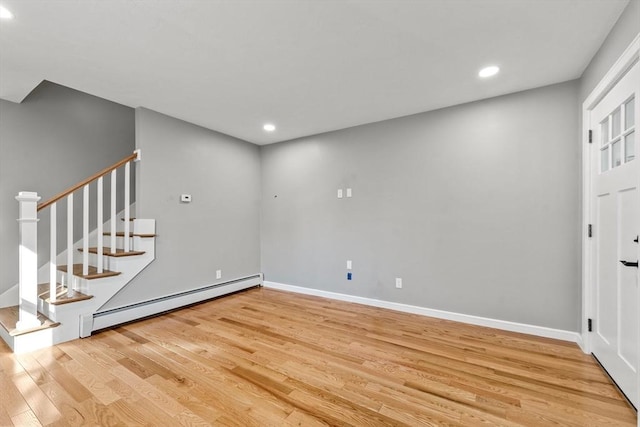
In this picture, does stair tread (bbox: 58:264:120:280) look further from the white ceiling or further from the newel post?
the white ceiling

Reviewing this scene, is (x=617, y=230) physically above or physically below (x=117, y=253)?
above

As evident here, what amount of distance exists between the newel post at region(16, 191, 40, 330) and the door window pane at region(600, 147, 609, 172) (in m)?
4.70

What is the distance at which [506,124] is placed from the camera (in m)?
2.81

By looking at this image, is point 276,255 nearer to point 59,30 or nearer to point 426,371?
point 426,371

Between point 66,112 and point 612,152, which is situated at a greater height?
point 66,112

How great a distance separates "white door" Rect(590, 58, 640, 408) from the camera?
5.37ft

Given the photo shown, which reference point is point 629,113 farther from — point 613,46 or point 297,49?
point 297,49

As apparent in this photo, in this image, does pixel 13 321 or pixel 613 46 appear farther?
pixel 13 321

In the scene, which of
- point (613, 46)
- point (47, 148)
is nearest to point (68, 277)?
point (47, 148)

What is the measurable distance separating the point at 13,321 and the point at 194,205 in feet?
6.48

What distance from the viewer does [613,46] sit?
1.83 m

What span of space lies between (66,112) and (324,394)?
4440 millimetres

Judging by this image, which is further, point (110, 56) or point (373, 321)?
point (373, 321)

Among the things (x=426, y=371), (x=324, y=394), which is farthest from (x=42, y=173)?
(x=426, y=371)
